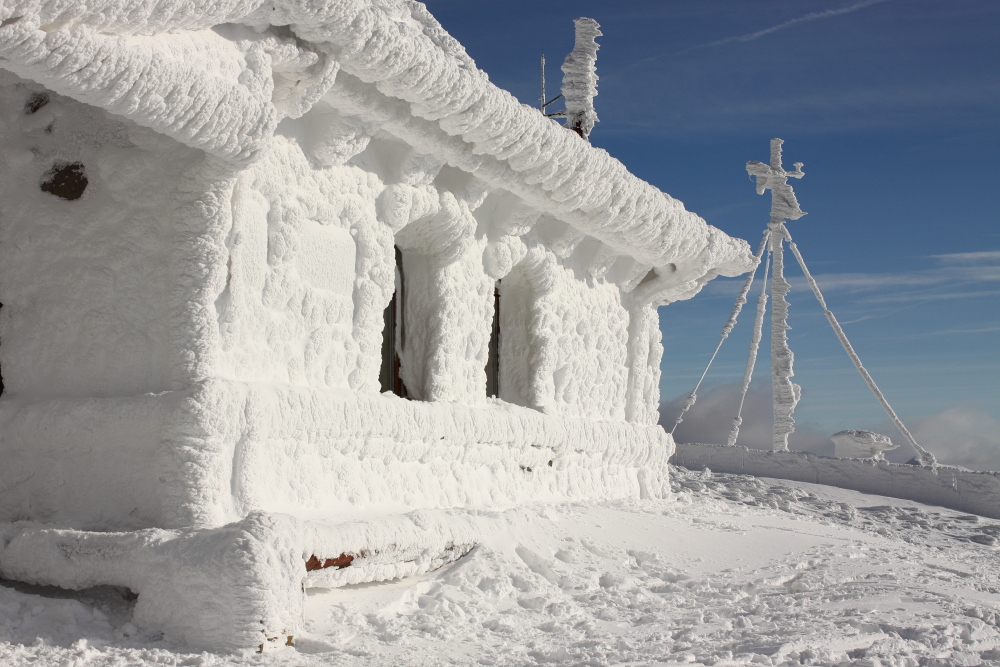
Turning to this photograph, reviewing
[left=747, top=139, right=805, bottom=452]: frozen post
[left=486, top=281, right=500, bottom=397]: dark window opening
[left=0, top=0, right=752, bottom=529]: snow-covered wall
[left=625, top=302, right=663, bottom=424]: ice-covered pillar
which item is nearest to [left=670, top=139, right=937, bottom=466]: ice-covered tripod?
[left=747, top=139, right=805, bottom=452]: frozen post

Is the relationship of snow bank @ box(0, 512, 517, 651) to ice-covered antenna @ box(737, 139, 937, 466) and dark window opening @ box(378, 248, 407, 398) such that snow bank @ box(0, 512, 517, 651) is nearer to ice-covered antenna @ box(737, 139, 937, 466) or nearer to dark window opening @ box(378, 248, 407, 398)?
dark window opening @ box(378, 248, 407, 398)

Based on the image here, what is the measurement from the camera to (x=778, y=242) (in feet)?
50.8

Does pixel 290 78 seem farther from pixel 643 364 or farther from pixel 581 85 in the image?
pixel 581 85

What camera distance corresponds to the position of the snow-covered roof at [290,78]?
10.5 ft

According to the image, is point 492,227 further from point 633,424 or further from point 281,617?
point 281,617

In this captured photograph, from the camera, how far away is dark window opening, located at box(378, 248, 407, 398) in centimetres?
610

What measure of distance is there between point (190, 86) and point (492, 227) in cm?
310

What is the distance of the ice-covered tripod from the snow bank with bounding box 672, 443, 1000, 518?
129 cm

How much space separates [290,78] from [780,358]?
40.3 ft

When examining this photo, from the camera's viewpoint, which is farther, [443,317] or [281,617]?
[443,317]

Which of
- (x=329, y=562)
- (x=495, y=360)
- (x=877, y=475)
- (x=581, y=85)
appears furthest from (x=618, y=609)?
(x=877, y=475)

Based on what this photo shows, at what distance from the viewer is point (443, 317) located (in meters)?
5.91

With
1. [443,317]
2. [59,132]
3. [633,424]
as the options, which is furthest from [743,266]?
[59,132]

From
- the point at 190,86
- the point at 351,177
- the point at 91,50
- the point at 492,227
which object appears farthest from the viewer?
the point at 492,227
